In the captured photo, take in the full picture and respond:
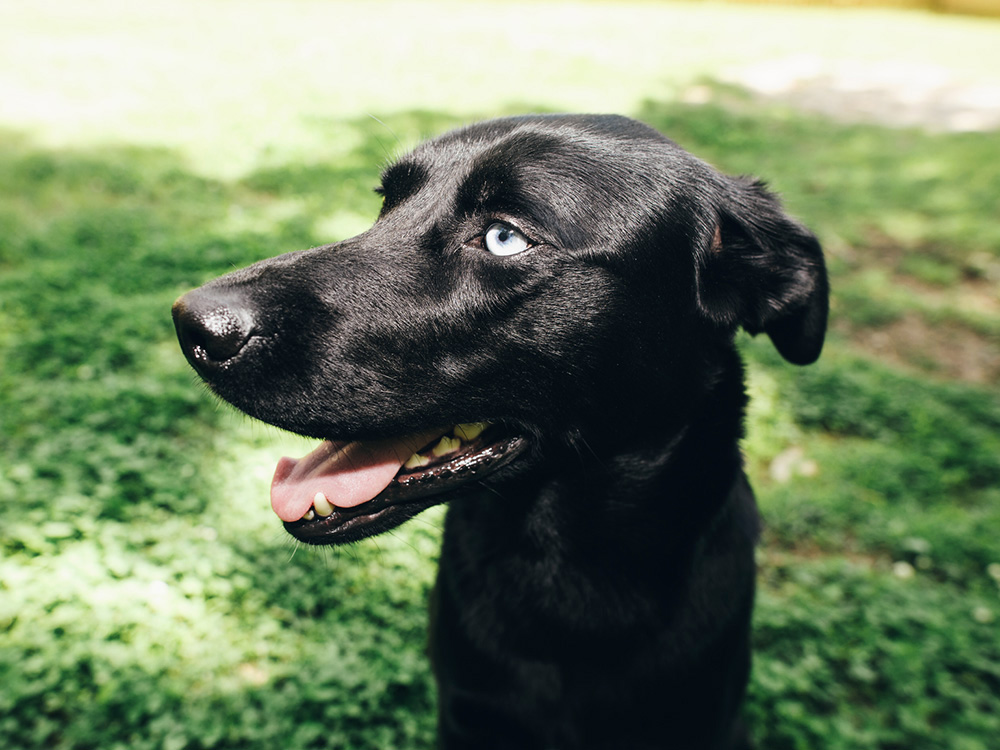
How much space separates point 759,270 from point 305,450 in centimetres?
239

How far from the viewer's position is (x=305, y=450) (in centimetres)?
355

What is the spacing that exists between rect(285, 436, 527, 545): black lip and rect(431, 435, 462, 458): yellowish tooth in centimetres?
5

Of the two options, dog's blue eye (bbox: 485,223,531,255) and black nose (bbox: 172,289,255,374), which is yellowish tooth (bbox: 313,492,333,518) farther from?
dog's blue eye (bbox: 485,223,531,255)

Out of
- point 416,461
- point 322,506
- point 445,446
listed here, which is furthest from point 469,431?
point 322,506

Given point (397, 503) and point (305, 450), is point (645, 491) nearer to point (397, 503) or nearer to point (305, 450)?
point (397, 503)

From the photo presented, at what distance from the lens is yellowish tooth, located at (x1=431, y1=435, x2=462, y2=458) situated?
1.89 meters

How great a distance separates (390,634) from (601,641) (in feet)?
3.41

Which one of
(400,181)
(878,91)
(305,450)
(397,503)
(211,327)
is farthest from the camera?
(878,91)

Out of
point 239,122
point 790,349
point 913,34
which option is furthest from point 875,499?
point 913,34

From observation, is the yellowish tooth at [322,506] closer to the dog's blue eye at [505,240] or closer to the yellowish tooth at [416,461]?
the yellowish tooth at [416,461]

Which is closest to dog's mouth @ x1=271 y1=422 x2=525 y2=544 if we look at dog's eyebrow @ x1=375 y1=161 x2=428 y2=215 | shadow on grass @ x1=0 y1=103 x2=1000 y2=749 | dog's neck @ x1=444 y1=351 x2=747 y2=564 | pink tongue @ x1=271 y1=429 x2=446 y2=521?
pink tongue @ x1=271 y1=429 x2=446 y2=521

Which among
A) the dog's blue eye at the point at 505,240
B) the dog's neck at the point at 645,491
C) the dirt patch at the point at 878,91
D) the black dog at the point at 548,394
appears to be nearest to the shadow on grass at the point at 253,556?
the black dog at the point at 548,394

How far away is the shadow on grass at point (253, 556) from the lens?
7.97ft

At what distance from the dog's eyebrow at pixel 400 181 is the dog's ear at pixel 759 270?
830 millimetres
